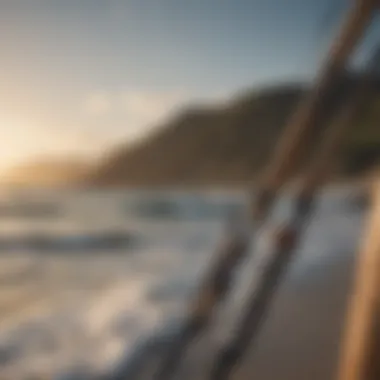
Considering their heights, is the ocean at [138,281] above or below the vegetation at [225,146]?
below

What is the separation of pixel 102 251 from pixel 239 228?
0.16m

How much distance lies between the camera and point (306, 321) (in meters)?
0.92

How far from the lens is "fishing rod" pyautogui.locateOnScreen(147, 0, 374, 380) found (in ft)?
3.00

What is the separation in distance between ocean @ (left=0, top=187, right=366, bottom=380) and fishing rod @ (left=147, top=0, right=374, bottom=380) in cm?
1

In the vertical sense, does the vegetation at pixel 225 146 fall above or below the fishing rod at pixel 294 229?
above

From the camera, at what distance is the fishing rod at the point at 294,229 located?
0.92 metres

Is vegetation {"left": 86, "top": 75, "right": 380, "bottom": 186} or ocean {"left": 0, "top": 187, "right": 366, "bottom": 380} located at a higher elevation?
vegetation {"left": 86, "top": 75, "right": 380, "bottom": 186}

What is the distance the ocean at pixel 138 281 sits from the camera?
90 centimetres

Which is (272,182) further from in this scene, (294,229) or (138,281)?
(138,281)

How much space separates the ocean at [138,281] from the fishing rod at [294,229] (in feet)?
0.04

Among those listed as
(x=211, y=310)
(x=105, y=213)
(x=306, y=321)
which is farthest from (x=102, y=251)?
(x=306, y=321)

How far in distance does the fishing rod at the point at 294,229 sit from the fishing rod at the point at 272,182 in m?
0.03

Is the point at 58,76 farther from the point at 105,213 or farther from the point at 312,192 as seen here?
the point at 312,192

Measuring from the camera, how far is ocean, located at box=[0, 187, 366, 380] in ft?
2.97
